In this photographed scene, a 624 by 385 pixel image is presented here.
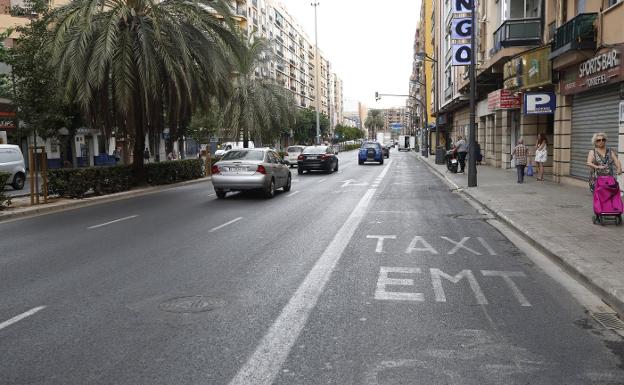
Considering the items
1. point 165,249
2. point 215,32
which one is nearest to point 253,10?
point 215,32

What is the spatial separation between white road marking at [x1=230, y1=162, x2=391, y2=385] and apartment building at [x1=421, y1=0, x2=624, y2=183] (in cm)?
1048

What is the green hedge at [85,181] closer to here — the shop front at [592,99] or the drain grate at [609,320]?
the shop front at [592,99]

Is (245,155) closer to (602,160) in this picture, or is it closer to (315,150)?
(602,160)

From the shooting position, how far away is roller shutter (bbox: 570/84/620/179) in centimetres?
1572

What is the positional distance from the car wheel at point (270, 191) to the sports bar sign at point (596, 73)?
9.60 m

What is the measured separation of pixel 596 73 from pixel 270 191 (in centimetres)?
979

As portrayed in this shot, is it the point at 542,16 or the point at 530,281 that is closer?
the point at 530,281

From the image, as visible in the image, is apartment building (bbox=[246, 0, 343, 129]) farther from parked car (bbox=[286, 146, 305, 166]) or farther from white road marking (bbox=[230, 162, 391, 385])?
white road marking (bbox=[230, 162, 391, 385])

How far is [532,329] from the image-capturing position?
5004 mm

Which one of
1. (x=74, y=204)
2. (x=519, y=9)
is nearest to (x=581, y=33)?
(x=519, y=9)

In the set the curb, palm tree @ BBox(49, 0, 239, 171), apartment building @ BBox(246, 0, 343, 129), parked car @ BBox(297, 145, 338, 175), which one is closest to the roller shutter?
palm tree @ BBox(49, 0, 239, 171)

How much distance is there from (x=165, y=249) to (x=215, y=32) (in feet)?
45.1

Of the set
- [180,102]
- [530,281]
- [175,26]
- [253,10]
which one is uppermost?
[253,10]

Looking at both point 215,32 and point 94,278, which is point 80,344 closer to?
point 94,278
